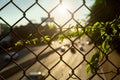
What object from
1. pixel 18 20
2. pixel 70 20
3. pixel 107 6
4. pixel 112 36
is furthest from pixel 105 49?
pixel 18 20

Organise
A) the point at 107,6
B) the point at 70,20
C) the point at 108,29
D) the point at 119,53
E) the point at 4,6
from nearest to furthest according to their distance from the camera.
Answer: the point at 4,6 < the point at 70,20 < the point at 107,6 < the point at 108,29 < the point at 119,53

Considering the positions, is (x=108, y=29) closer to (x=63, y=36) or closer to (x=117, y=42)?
(x=117, y=42)

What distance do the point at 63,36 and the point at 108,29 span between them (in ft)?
1.19

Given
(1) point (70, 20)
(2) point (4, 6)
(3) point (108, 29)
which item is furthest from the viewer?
(3) point (108, 29)

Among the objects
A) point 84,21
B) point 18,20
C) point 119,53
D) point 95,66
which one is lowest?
point 95,66

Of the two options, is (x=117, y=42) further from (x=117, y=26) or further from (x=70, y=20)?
(x=70, y=20)

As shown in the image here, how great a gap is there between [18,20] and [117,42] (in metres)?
1.03

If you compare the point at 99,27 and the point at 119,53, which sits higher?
the point at 119,53

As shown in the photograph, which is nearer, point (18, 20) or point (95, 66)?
point (18, 20)

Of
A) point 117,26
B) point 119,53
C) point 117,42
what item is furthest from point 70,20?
point 119,53

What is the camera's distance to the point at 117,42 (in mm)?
2996

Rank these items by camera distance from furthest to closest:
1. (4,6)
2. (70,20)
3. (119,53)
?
(119,53), (70,20), (4,6)

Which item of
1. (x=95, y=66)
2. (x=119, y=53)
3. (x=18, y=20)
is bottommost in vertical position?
(x=95, y=66)

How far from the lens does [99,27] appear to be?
2.83m
